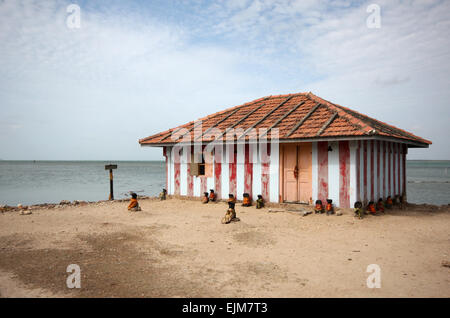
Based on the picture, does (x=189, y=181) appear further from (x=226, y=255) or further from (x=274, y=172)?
(x=226, y=255)

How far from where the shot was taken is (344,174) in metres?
10.5

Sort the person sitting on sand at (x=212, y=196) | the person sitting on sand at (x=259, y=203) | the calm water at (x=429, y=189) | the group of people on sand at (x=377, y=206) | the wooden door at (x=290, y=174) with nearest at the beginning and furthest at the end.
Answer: the group of people on sand at (x=377, y=206) < the wooden door at (x=290, y=174) < the person sitting on sand at (x=259, y=203) < the person sitting on sand at (x=212, y=196) < the calm water at (x=429, y=189)

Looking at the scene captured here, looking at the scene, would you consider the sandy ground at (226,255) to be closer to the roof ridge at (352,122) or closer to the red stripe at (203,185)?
the roof ridge at (352,122)

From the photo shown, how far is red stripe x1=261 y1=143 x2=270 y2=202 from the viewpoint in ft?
40.3

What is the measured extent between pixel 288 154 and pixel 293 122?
1388 millimetres

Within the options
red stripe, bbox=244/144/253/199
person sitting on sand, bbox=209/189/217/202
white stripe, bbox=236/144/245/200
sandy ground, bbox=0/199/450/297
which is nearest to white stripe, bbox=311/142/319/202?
sandy ground, bbox=0/199/450/297

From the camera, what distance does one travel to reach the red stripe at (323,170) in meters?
10.9

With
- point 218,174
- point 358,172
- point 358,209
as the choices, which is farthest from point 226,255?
point 218,174

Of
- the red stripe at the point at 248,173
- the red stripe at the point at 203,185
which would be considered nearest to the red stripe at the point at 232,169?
the red stripe at the point at 248,173

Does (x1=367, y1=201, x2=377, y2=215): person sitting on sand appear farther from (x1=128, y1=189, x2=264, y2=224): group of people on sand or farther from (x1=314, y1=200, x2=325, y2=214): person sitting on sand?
(x1=128, y1=189, x2=264, y2=224): group of people on sand

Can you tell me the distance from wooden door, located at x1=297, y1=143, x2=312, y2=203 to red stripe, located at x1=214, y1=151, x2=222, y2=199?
3684mm

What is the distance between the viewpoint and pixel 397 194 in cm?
1371
